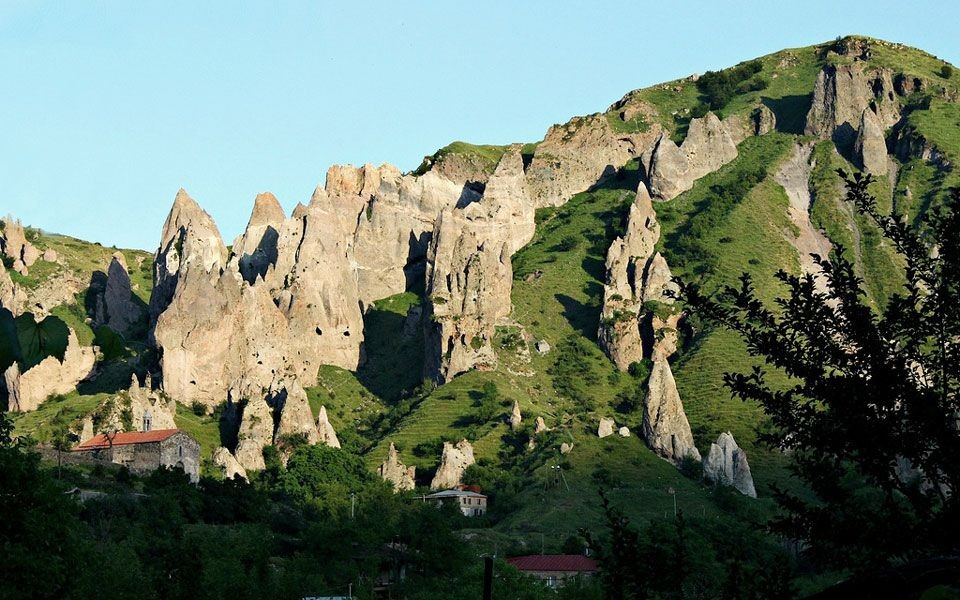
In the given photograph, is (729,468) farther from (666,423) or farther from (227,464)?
(227,464)

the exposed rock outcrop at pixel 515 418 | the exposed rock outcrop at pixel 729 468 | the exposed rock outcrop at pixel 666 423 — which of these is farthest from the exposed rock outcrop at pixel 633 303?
the exposed rock outcrop at pixel 729 468

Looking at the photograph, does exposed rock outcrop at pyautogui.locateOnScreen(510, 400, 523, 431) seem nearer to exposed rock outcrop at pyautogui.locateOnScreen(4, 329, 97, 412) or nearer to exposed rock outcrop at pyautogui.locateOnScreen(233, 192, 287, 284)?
exposed rock outcrop at pyautogui.locateOnScreen(233, 192, 287, 284)

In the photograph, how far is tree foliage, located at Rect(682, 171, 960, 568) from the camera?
62.2ft

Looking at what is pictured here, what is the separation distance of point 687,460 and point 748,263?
4489cm

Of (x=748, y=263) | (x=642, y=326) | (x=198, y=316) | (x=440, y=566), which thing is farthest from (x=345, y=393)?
(x=440, y=566)

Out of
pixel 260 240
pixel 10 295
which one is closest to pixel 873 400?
pixel 10 295

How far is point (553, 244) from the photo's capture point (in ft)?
628

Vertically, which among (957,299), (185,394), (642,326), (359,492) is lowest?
(957,299)

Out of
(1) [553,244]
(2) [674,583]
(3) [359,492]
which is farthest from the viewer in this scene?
(1) [553,244]

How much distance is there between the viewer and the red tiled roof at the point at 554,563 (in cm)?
10238

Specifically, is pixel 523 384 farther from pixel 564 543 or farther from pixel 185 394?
pixel 564 543

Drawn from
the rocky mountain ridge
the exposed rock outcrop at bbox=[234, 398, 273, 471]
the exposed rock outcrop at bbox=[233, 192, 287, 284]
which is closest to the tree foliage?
the rocky mountain ridge

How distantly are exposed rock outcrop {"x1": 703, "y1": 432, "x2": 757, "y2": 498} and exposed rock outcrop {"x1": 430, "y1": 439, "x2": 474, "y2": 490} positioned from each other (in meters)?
21.9

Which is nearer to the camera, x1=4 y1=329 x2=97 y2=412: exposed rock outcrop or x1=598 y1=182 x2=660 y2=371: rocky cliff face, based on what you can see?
x1=4 y1=329 x2=97 y2=412: exposed rock outcrop
